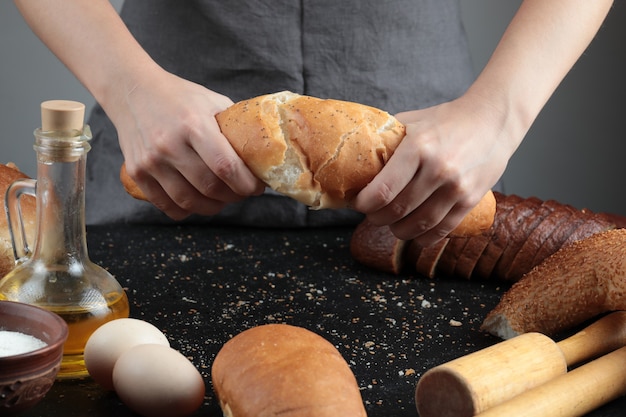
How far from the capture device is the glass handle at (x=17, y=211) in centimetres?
133

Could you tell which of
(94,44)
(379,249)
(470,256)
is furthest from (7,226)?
(470,256)

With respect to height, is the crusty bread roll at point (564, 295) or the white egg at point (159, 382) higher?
the crusty bread roll at point (564, 295)

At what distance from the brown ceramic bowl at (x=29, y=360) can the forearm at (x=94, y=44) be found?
1.52 feet

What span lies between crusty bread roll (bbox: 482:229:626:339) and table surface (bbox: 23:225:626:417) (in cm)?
5

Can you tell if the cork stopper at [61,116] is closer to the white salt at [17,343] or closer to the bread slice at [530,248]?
the white salt at [17,343]

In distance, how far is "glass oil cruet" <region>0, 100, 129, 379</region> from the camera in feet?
4.08

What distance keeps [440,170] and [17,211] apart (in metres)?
0.65

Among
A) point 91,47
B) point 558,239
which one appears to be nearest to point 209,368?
point 91,47

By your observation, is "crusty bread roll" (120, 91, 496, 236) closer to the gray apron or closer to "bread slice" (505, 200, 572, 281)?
"bread slice" (505, 200, 572, 281)

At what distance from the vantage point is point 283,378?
104 centimetres

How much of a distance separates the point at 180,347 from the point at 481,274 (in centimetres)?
72

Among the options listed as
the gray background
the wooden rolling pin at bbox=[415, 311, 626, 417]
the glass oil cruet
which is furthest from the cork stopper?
the gray background

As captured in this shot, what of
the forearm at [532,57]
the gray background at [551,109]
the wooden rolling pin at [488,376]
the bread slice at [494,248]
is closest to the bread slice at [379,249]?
the bread slice at [494,248]

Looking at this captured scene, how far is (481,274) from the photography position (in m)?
1.82
